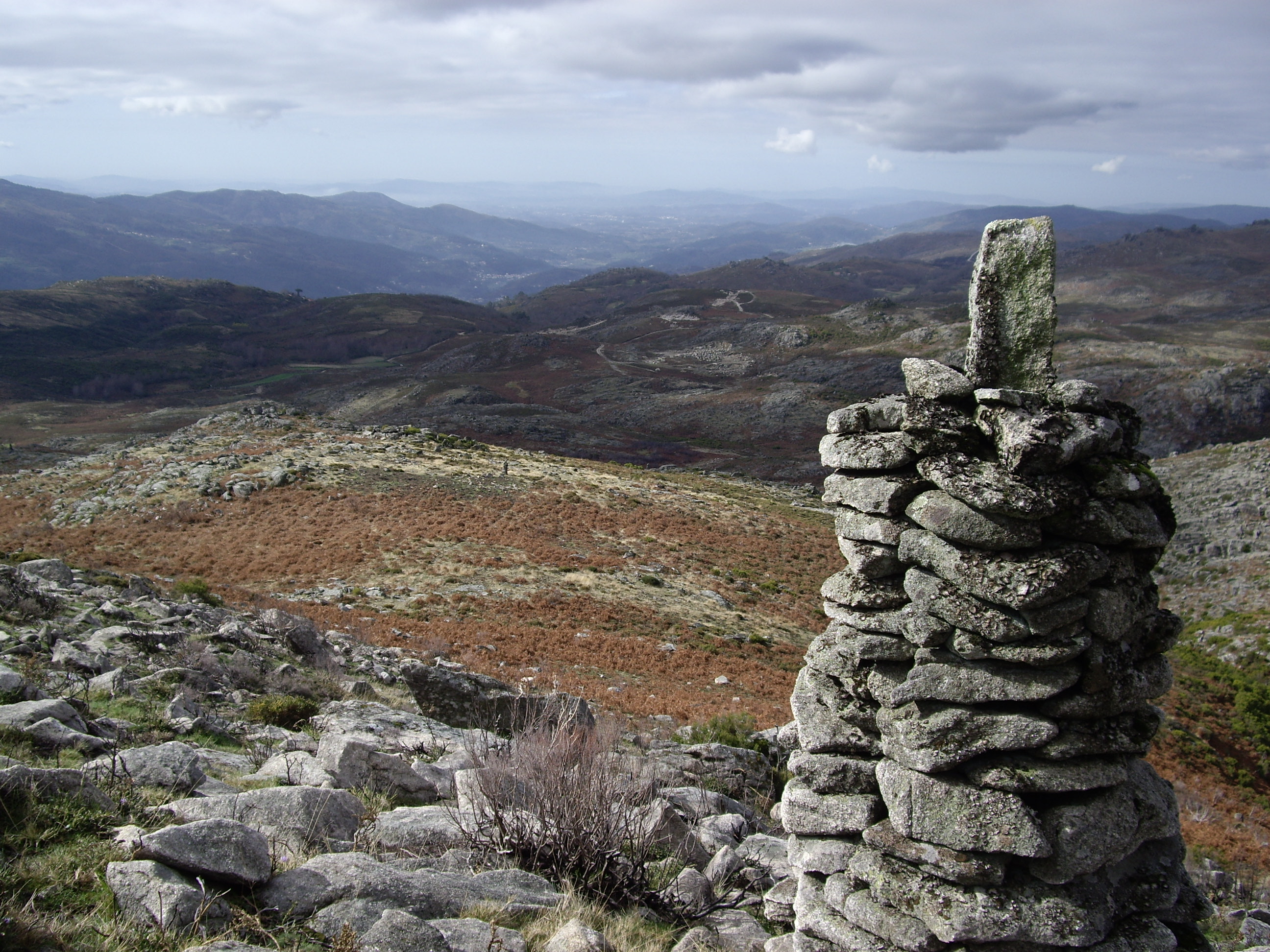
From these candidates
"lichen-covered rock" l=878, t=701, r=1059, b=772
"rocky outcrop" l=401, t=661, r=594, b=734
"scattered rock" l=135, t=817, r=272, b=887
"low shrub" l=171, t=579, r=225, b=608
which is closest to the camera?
"scattered rock" l=135, t=817, r=272, b=887

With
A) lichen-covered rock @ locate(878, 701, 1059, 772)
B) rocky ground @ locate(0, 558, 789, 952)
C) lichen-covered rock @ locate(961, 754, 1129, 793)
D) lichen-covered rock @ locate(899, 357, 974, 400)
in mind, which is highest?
lichen-covered rock @ locate(899, 357, 974, 400)

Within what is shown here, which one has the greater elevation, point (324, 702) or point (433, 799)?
point (433, 799)

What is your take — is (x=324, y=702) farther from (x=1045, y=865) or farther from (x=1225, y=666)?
(x=1225, y=666)

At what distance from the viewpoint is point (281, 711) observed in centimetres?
1182

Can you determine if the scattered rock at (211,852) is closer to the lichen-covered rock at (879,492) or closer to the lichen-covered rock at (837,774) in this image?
the lichen-covered rock at (837,774)

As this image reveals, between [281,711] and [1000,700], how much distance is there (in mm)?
10732

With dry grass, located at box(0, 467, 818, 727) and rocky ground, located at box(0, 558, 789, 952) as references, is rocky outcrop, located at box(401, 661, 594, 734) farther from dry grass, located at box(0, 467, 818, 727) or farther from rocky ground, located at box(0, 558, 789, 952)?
dry grass, located at box(0, 467, 818, 727)

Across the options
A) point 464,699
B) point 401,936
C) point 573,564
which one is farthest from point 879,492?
point 573,564

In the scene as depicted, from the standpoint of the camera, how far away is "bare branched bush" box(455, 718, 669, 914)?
706 cm

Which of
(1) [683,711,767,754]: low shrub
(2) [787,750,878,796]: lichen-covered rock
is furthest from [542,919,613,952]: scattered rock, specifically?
(1) [683,711,767,754]: low shrub

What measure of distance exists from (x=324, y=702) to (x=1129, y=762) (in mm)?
12390

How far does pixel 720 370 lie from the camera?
138125mm

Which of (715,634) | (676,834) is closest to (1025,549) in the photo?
(676,834)

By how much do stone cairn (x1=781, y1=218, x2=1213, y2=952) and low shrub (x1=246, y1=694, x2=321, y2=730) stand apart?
8795mm
